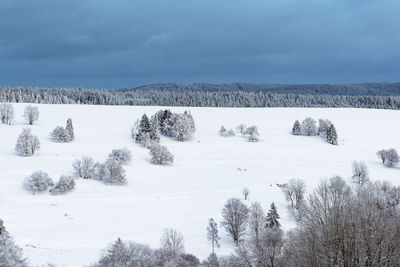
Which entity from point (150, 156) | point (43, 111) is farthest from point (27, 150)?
point (43, 111)

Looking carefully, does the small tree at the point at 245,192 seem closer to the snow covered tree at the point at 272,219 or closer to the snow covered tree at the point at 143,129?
the snow covered tree at the point at 272,219

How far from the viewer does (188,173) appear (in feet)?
221

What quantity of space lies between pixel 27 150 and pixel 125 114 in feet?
173

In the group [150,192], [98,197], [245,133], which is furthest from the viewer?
[245,133]

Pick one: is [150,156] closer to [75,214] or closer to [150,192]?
[150,192]

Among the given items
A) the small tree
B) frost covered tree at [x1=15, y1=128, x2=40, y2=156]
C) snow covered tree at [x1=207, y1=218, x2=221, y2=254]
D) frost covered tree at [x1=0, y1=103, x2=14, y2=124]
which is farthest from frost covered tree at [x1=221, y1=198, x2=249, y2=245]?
frost covered tree at [x1=0, y1=103, x2=14, y2=124]

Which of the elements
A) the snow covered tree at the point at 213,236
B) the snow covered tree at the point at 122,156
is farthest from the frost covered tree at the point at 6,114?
the snow covered tree at the point at 213,236

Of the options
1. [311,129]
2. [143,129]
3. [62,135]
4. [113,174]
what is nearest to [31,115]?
[62,135]

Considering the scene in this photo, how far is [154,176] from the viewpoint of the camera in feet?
212

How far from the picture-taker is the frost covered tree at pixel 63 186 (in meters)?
52.9

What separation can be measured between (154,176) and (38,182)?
1965 cm

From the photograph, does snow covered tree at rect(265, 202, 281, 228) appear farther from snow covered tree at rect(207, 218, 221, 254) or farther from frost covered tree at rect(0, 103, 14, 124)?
frost covered tree at rect(0, 103, 14, 124)

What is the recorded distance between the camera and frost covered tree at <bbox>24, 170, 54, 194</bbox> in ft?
173

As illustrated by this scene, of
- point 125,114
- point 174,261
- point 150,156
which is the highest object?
point 125,114
